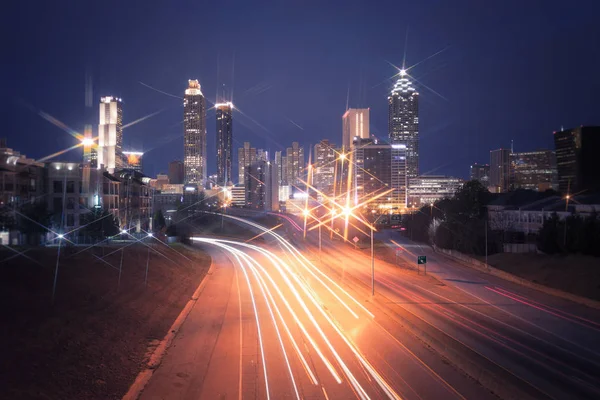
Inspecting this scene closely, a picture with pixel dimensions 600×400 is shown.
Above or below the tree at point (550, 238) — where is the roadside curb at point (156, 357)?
→ below

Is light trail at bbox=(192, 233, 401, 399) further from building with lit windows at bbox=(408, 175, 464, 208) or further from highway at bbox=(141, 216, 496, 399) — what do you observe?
building with lit windows at bbox=(408, 175, 464, 208)

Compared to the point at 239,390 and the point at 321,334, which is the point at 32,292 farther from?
the point at 321,334

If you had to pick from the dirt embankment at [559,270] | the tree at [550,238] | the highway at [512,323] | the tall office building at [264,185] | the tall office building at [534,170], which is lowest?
the highway at [512,323]

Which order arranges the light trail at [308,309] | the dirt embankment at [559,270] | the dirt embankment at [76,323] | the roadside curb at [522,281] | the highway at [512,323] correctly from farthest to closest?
the dirt embankment at [559,270] < the roadside curb at [522,281] < the highway at [512,323] < the light trail at [308,309] < the dirt embankment at [76,323]

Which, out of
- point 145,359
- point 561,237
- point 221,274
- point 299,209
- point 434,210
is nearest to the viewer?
point 145,359

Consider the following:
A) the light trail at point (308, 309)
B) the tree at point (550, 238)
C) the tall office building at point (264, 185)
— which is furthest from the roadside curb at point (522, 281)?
the tall office building at point (264, 185)

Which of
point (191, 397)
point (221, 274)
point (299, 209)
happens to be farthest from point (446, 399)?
point (299, 209)

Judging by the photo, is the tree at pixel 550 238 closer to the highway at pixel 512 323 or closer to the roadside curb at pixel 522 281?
the roadside curb at pixel 522 281
